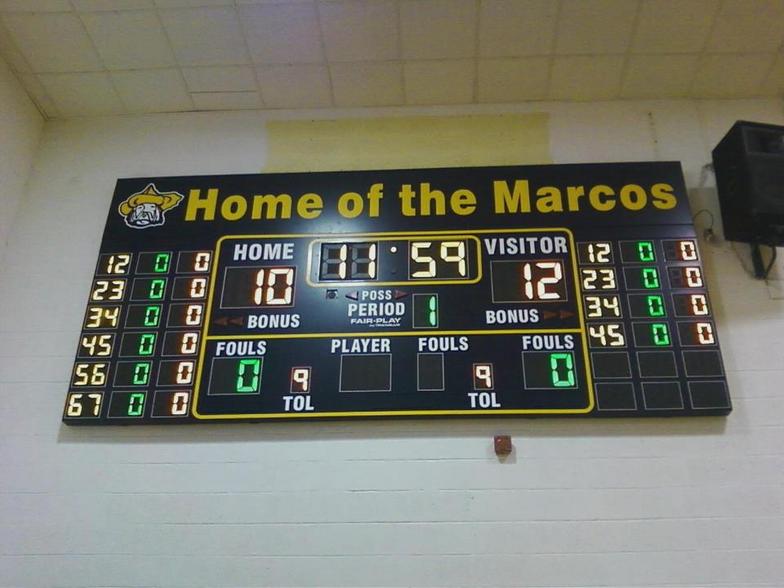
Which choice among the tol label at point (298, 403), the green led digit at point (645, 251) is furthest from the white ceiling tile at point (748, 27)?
the tol label at point (298, 403)

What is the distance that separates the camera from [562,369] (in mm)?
2908

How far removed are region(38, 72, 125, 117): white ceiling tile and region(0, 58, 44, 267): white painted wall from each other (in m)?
0.17

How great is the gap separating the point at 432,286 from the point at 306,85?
1529 mm

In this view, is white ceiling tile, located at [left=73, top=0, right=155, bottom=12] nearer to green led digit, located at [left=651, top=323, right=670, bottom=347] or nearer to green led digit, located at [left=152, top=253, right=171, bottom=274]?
green led digit, located at [left=152, top=253, right=171, bottom=274]

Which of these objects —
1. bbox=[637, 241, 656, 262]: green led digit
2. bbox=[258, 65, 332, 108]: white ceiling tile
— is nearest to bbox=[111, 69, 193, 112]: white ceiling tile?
bbox=[258, 65, 332, 108]: white ceiling tile

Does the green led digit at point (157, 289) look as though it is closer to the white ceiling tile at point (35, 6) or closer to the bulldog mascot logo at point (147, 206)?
the bulldog mascot logo at point (147, 206)

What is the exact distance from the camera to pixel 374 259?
10.6 feet

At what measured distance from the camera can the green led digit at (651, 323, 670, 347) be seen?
293 centimetres

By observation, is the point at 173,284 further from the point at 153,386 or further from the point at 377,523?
the point at 377,523

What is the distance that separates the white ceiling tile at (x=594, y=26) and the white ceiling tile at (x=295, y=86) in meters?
1.37

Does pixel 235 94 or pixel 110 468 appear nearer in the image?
pixel 110 468

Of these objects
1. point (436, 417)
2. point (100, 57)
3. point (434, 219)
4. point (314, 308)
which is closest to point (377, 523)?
point (436, 417)

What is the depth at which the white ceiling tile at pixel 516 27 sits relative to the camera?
329 centimetres

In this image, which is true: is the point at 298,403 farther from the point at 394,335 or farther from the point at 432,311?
the point at 432,311
